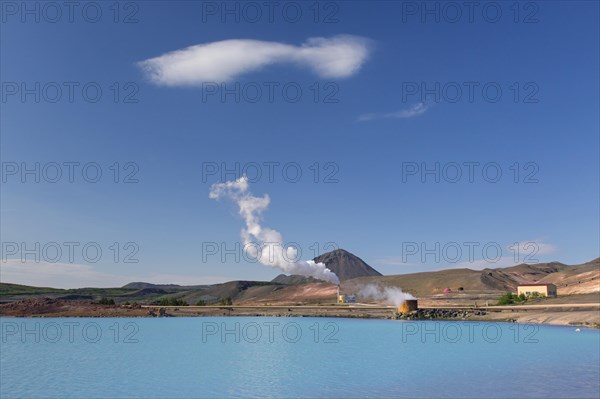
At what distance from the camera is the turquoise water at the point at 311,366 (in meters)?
32.7

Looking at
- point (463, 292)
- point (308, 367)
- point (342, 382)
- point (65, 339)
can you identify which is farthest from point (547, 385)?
point (463, 292)

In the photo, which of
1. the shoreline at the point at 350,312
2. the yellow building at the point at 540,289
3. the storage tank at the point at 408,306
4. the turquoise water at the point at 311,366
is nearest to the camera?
the turquoise water at the point at 311,366

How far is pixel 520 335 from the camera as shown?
228 ft

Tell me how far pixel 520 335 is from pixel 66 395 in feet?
194

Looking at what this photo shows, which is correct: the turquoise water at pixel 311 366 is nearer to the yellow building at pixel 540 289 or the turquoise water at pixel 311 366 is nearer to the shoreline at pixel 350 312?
the shoreline at pixel 350 312

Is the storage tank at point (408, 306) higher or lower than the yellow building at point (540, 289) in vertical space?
lower

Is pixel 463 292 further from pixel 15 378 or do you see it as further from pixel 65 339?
pixel 15 378

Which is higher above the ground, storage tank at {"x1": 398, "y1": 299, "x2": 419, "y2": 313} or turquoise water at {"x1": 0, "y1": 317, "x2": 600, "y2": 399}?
turquoise water at {"x1": 0, "y1": 317, "x2": 600, "y2": 399}

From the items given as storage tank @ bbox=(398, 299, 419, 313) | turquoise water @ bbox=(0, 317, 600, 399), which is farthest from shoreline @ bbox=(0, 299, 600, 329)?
turquoise water @ bbox=(0, 317, 600, 399)

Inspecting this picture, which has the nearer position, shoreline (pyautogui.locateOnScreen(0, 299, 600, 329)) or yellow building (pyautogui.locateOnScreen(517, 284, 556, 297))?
shoreline (pyautogui.locateOnScreen(0, 299, 600, 329))

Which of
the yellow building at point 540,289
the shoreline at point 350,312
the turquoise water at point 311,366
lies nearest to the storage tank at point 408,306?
the shoreline at point 350,312

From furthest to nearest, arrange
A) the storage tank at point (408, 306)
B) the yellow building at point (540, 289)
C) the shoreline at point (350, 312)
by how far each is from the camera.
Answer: the yellow building at point (540, 289)
the storage tank at point (408, 306)
the shoreline at point (350, 312)

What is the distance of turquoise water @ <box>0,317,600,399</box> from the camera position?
32688 millimetres

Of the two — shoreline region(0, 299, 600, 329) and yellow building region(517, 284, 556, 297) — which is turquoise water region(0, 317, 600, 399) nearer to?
shoreline region(0, 299, 600, 329)
